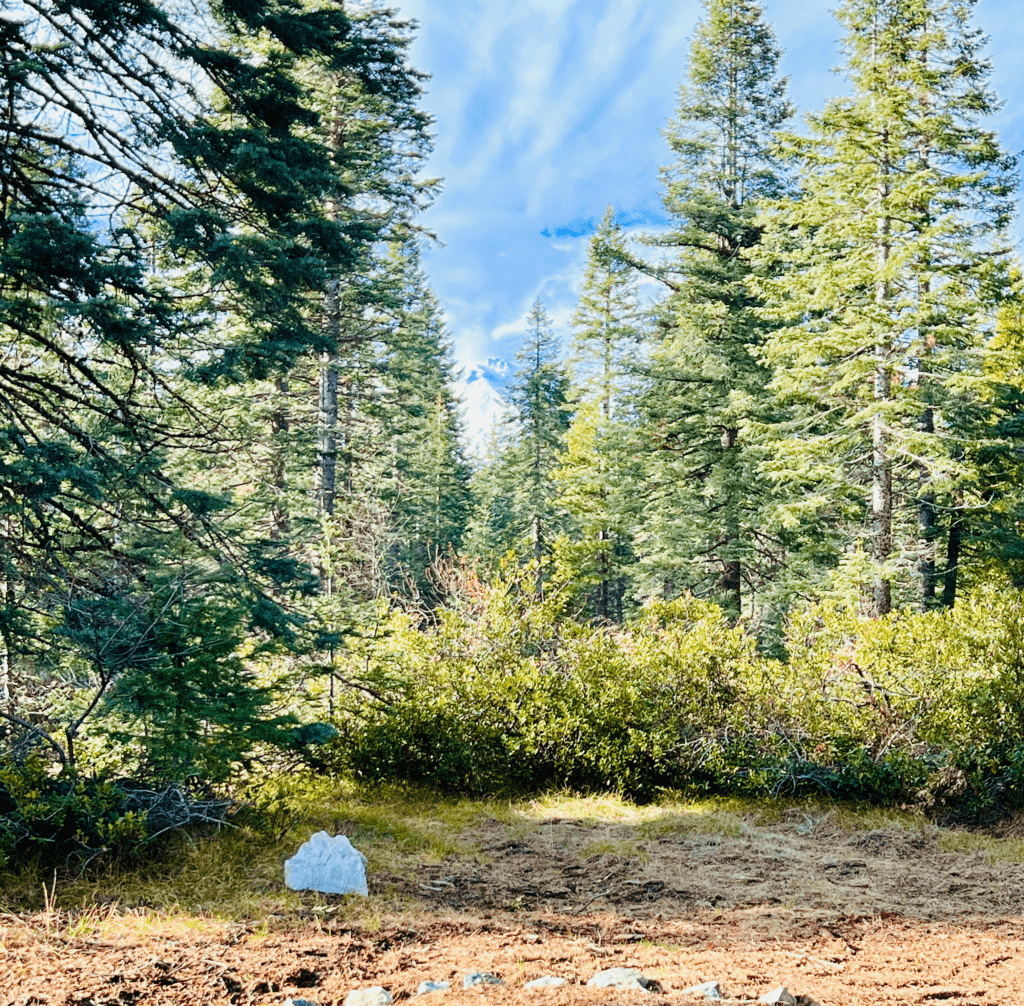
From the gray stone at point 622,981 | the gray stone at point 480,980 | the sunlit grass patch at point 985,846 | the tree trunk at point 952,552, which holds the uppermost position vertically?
the tree trunk at point 952,552

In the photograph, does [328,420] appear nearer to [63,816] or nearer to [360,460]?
[360,460]

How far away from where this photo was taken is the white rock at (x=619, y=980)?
103 inches

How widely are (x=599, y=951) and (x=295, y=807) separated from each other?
2.98m

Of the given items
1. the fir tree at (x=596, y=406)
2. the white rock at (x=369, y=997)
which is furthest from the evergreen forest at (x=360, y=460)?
the fir tree at (x=596, y=406)

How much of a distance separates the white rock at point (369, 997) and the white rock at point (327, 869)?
137 centimetres

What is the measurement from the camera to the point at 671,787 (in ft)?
22.7

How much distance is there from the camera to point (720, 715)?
684 centimetres

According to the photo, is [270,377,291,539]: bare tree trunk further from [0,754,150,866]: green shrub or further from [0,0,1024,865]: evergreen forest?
[0,754,150,866]: green shrub

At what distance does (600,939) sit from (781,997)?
1166 millimetres

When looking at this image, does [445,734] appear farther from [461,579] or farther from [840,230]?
[840,230]

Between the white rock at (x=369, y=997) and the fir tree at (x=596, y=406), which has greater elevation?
the fir tree at (x=596, y=406)

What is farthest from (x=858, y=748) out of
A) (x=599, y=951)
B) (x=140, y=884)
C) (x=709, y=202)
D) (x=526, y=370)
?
(x=526, y=370)

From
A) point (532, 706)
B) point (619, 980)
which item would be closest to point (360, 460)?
point (532, 706)

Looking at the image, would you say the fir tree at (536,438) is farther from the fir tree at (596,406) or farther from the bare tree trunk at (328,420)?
the bare tree trunk at (328,420)
